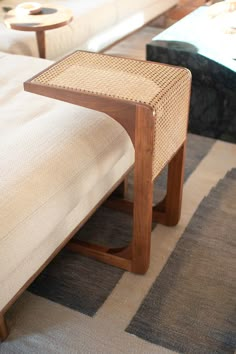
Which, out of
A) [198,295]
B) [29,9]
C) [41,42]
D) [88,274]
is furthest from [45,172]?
[29,9]

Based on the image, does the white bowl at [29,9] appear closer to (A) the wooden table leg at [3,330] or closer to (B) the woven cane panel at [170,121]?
(B) the woven cane panel at [170,121]

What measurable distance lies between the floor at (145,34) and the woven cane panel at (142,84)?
5.83 ft

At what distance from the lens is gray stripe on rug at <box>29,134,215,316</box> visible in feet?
4.10

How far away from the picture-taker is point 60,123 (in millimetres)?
1222

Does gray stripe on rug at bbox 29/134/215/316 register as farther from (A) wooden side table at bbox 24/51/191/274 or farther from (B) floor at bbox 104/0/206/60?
(B) floor at bbox 104/0/206/60

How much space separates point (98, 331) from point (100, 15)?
211cm

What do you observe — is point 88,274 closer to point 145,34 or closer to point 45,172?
point 45,172

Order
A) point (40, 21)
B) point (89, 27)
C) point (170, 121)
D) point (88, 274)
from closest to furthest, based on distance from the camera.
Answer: point (170, 121) → point (88, 274) → point (40, 21) → point (89, 27)

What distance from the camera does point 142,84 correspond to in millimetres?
1119

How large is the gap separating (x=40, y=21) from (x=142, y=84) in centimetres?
123

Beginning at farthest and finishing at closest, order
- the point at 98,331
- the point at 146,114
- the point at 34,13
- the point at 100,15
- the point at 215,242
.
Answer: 1. the point at 100,15
2. the point at 34,13
3. the point at 215,242
4. the point at 98,331
5. the point at 146,114

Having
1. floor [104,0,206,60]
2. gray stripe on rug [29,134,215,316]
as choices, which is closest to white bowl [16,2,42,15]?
floor [104,0,206,60]

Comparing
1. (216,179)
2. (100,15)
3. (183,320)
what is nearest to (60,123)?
(183,320)

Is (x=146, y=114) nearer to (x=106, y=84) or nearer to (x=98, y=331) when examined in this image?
(x=106, y=84)
